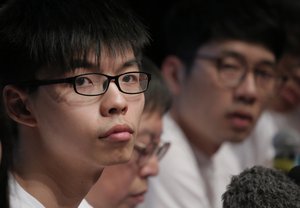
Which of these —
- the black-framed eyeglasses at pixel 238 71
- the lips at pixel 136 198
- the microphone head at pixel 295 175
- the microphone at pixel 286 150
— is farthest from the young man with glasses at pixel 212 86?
the microphone head at pixel 295 175

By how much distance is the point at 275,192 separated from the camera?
3.45ft

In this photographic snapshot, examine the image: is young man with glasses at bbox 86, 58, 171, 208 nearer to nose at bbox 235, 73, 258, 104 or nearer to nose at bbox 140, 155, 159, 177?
nose at bbox 140, 155, 159, 177

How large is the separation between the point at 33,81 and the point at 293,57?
161cm

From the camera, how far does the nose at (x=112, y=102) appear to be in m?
1.09

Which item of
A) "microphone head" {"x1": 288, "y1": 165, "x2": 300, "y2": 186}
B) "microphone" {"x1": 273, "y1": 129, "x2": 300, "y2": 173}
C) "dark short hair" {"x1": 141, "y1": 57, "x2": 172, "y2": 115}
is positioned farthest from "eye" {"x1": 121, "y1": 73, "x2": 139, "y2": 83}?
"microphone" {"x1": 273, "y1": 129, "x2": 300, "y2": 173}

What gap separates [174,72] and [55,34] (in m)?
1.10

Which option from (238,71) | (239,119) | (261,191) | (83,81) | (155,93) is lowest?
(261,191)

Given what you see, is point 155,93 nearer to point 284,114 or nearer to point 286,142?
point 286,142

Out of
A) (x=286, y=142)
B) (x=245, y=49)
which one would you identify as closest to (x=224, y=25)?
(x=245, y=49)

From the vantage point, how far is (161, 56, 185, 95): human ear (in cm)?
216

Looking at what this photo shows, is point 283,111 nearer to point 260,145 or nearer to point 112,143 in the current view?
point 260,145

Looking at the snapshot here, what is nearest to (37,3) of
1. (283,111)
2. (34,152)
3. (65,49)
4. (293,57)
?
(65,49)

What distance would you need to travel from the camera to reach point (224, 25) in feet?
6.67

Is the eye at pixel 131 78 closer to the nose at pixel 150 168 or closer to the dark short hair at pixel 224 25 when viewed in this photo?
the nose at pixel 150 168
